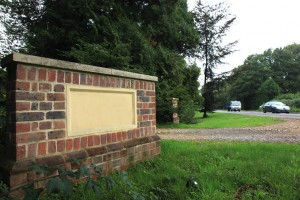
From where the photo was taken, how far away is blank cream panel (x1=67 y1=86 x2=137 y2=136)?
126 inches

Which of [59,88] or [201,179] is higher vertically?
[59,88]

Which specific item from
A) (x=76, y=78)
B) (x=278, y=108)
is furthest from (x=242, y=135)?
(x=278, y=108)

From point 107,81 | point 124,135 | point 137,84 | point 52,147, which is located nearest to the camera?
point 52,147

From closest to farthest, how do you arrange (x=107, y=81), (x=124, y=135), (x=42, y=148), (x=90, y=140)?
(x=42, y=148)
(x=90, y=140)
(x=107, y=81)
(x=124, y=135)

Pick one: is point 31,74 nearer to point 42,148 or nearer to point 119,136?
point 42,148

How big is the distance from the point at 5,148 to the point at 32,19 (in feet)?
40.7

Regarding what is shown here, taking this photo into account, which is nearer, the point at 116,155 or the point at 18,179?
the point at 18,179

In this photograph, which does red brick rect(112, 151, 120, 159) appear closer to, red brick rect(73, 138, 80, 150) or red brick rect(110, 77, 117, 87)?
red brick rect(73, 138, 80, 150)

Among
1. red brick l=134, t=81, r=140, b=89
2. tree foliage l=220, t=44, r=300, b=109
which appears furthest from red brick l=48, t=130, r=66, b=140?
tree foliage l=220, t=44, r=300, b=109


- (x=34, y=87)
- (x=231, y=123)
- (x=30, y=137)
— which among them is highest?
(x=34, y=87)

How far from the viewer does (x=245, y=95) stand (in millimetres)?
61375

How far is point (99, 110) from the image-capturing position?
3.56 meters

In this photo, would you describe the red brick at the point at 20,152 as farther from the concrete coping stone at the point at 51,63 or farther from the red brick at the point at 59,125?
the concrete coping stone at the point at 51,63

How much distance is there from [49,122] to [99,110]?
78 cm
